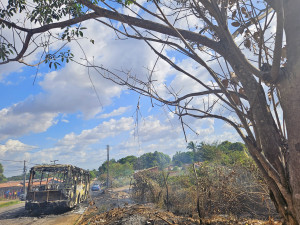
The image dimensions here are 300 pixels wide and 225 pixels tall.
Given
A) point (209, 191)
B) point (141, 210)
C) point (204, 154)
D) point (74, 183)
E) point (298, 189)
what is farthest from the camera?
point (204, 154)

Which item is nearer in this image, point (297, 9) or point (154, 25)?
point (297, 9)

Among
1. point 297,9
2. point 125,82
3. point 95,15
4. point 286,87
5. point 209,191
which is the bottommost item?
point 209,191

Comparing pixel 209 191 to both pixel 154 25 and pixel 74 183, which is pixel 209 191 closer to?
pixel 154 25

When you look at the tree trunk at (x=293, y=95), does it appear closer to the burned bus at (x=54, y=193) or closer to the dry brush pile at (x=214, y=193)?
the dry brush pile at (x=214, y=193)

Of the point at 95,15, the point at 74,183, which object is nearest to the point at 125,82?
the point at 95,15

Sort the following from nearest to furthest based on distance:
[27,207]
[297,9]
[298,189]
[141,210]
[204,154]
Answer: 1. [298,189]
2. [297,9]
3. [141,210]
4. [27,207]
5. [204,154]

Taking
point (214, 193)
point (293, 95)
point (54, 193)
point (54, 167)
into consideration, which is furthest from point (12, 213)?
point (293, 95)

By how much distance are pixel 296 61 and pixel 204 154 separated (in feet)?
73.1

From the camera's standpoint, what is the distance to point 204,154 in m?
22.6

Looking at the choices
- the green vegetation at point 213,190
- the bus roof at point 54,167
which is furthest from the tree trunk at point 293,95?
the bus roof at point 54,167

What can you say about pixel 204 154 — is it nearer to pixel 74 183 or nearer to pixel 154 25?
pixel 74 183

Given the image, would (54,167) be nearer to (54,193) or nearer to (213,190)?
(54,193)

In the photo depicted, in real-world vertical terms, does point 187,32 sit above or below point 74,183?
above

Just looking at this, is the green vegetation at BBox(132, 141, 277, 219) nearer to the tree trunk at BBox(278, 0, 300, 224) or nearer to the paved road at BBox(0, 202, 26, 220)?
the tree trunk at BBox(278, 0, 300, 224)
